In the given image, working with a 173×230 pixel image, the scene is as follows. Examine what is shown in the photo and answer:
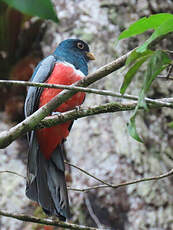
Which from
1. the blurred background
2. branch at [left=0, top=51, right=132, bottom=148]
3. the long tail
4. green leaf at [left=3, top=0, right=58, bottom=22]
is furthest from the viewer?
the blurred background

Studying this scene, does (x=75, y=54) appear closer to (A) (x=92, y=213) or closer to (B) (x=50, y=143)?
(B) (x=50, y=143)

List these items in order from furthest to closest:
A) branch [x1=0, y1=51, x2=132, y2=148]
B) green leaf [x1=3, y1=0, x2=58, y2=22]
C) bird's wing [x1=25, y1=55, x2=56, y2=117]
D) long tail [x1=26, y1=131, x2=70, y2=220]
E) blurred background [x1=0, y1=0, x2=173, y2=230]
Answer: blurred background [x1=0, y1=0, x2=173, y2=230]
bird's wing [x1=25, y1=55, x2=56, y2=117]
long tail [x1=26, y1=131, x2=70, y2=220]
branch [x1=0, y1=51, x2=132, y2=148]
green leaf [x1=3, y1=0, x2=58, y2=22]

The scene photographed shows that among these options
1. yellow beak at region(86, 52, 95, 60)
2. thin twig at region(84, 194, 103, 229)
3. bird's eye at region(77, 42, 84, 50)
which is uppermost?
bird's eye at region(77, 42, 84, 50)

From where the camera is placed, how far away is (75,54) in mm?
3195

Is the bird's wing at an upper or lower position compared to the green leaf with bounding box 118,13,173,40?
upper

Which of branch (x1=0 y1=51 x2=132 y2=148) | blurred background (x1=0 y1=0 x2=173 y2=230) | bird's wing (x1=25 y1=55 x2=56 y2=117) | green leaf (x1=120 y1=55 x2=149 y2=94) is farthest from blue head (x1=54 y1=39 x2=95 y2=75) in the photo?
green leaf (x1=120 y1=55 x2=149 y2=94)

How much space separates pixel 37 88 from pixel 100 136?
107cm

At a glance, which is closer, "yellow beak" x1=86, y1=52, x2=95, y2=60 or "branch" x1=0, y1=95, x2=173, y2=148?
"branch" x1=0, y1=95, x2=173, y2=148

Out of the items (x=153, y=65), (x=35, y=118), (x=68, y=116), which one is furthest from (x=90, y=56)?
(x=153, y=65)

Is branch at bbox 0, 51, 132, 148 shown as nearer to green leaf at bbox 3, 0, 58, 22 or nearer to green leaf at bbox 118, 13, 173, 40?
green leaf at bbox 118, 13, 173, 40

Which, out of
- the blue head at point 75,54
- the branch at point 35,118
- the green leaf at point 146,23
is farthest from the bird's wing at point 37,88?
the green leaf at point 146,23

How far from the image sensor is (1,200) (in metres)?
3.77

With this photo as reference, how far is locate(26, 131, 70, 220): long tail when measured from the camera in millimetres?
2293

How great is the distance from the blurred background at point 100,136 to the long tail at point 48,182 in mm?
649
